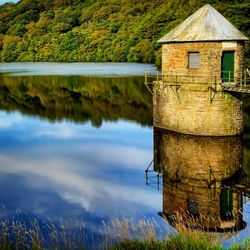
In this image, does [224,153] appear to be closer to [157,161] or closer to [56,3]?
[157,161]

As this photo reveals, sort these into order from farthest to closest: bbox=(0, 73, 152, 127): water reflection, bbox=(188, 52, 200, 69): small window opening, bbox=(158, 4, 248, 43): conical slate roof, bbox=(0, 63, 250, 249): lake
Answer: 1. bbox=(0, 73, 152, 127): water reflection
2. bbox=(188, 52, 200, 69): small window opening
3. bbox=(158, 4, 248, 43): conical slate roof
4. bbox=(0, 63, 250, 249): lake

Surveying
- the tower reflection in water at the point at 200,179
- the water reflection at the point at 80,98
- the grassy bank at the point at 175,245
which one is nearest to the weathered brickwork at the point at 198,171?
the tower reflection in water at the point at 200,179

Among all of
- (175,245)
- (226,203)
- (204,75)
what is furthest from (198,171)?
(175,245)

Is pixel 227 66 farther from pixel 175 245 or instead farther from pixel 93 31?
pixel 93 31

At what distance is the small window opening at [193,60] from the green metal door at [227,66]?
3.53 feet

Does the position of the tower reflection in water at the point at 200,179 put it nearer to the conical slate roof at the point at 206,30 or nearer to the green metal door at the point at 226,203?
the green metal door at the point at 226,203

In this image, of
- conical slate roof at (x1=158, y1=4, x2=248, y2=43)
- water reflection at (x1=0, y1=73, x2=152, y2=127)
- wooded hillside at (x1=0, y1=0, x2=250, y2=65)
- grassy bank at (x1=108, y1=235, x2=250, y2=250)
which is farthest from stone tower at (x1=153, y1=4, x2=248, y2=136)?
wooded hillside at (x1=0, y1=0, x2=250, y2=65)

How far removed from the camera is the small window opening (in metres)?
21.4

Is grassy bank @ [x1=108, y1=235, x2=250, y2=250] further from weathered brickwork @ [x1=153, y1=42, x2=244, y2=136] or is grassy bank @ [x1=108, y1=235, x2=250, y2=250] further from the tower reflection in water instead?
weathered brickwork @ [x1=153, y1=42, x2=244, y2=136]

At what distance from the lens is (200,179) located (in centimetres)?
1619

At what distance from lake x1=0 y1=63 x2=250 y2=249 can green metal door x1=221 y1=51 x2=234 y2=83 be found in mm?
2759

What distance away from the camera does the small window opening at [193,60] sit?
21422mm

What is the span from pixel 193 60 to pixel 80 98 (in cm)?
1860

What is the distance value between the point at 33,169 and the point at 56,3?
145 metres
